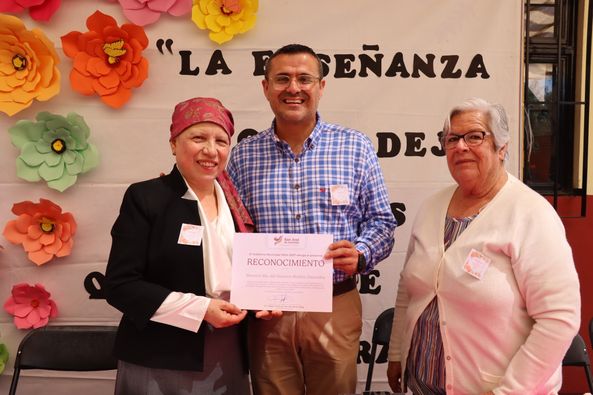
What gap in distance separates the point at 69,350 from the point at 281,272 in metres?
1.38

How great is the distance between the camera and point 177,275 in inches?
65.6

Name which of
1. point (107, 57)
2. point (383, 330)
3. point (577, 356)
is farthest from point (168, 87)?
point (577, 356)

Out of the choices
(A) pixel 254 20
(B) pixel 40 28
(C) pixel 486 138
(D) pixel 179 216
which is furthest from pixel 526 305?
(B) pixel 40 28

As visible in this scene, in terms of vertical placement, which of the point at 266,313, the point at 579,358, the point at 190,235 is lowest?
the point at 579,358

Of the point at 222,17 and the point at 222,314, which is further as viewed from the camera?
the point at 222,17

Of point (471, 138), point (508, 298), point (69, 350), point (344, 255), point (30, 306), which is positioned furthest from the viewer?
point (30, 306)

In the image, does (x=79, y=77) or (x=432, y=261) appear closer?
(x=432, y=261)

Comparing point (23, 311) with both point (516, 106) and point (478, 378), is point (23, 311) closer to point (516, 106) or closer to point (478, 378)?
point (478, 378)

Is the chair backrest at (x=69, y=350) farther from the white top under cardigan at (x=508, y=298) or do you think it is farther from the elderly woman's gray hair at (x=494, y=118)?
the elderly woman's gray hair at (x=494, y=118)

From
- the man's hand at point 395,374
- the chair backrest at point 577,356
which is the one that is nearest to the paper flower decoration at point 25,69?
the man's hand at point 395,374

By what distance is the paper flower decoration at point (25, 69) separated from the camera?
2738mm

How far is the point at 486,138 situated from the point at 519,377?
735mm

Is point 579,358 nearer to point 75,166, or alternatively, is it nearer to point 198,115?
point 198,115

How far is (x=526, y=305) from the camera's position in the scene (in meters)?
1.63
